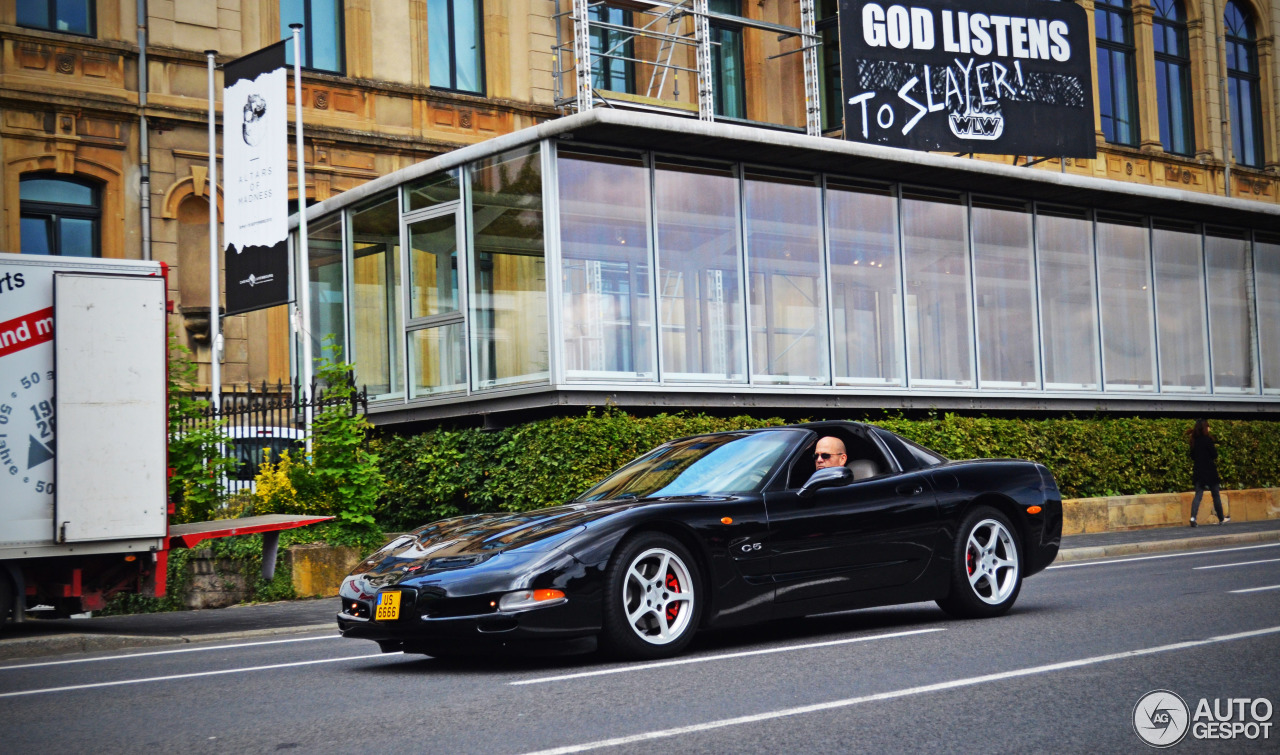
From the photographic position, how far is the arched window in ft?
138

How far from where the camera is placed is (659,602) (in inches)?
304

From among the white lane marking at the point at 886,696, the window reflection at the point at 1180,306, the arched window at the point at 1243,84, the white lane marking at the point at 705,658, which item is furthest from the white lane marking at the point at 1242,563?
the arched window at the point at 1243,84

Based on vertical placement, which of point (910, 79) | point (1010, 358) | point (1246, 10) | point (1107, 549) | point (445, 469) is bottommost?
point (1107, 549)

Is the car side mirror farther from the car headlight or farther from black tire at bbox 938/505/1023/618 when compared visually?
the car headlight

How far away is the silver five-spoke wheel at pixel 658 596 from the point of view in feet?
25.0

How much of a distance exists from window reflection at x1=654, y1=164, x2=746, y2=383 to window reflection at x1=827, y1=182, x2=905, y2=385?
185cm

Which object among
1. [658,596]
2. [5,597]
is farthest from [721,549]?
[5,597]

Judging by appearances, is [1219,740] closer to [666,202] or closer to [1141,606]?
[1141,606]

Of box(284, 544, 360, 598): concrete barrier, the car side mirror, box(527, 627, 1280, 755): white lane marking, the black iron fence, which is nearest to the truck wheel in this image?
box(284, 544, 360, 598): concrete barrier

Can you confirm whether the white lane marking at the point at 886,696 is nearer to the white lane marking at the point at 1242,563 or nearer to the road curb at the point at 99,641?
the white lane marking at the point at 1242,563

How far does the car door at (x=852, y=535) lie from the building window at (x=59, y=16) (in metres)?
20.3

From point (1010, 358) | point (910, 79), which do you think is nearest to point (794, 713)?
point (1010, 358)

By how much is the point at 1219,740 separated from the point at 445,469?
1230 cm

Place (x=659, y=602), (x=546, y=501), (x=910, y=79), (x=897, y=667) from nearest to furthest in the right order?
(x=897, y=667), (x=659, y=602), (x=546, y=501), (x=910, y=79)
